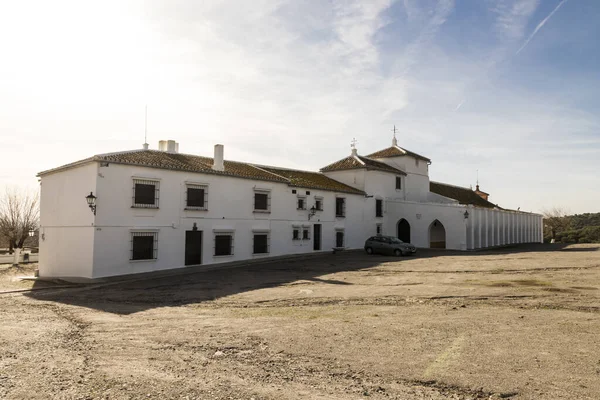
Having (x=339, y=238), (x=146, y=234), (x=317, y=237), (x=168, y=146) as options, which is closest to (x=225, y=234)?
(x=146, y=234)

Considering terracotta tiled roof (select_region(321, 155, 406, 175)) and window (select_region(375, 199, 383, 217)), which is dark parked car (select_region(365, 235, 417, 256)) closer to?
window (select_region(375, 199, 383, 217))

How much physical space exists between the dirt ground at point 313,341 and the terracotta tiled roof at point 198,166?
7183 millimetres

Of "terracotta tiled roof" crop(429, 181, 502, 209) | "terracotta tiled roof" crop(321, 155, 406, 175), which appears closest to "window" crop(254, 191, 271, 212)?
"terracotta tiled roof" crop(321, 155, 406, 175)

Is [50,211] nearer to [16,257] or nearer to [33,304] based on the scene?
[16,257]

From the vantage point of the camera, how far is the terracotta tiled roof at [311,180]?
3155 cm

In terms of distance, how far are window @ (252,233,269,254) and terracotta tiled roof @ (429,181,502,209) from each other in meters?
24.6

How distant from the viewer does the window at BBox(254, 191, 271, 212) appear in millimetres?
27625

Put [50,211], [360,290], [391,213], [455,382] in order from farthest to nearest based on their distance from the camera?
[391,213], [50,211], [360,290], [455,382]

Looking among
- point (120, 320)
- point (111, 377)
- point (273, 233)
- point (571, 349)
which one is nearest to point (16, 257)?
point (273, 233)

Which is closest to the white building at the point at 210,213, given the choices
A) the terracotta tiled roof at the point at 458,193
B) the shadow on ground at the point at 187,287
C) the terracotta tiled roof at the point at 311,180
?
the terracotta tiled roof at the point at 311,180

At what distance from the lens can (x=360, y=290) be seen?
1562cm

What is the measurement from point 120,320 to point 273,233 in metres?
17.2

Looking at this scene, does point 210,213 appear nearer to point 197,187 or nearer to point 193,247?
point 197,187

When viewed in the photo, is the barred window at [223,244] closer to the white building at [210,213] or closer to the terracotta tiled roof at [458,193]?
the white building at [210,213]
